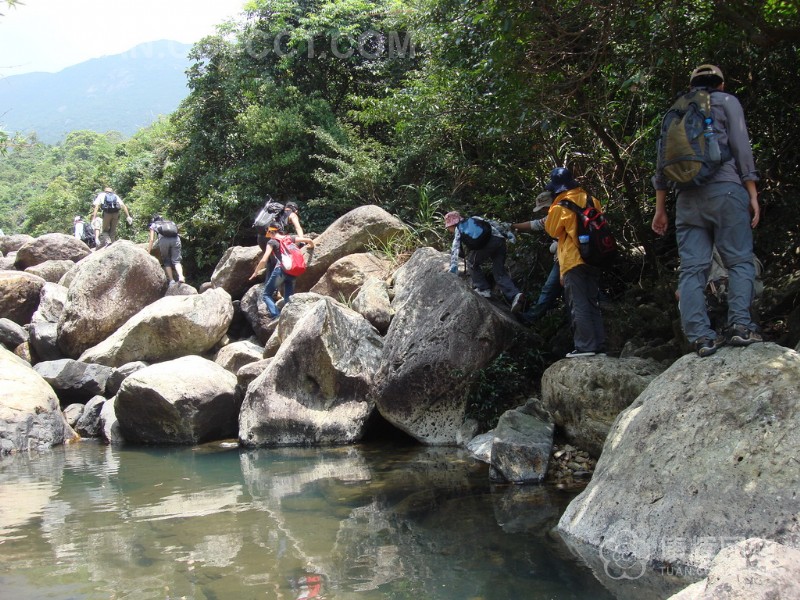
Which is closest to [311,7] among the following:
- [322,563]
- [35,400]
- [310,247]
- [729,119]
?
[310,247]

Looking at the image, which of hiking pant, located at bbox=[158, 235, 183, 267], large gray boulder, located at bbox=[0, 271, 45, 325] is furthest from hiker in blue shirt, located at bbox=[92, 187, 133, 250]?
hiking pant, located at bbox=[158, 235, 183, 267]

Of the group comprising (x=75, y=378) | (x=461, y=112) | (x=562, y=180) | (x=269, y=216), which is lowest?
(x=75, y=378)

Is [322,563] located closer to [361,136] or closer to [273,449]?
[273,449]

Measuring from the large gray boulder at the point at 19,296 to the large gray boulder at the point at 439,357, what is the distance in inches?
395

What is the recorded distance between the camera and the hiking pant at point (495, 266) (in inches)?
369

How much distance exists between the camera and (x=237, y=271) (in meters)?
13.8

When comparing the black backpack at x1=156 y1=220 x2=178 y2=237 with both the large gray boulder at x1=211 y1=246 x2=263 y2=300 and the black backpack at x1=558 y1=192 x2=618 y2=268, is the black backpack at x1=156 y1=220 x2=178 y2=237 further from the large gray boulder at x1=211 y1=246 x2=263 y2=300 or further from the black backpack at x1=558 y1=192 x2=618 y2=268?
the black backpack at x1=558 y1=192 x2=618 y2=268

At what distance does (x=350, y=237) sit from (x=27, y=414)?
5636mm

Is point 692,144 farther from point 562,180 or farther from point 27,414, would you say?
point 27,414

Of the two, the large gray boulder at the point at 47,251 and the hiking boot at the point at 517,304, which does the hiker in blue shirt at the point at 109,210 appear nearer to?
the large gray boulder at the point at 47,251

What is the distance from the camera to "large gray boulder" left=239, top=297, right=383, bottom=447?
29.9 feet

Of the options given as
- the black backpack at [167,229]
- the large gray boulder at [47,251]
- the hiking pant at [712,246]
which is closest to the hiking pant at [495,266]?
the hiking pant at [712,246]

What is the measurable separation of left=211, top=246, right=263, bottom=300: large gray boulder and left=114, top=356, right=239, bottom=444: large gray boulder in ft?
12.2

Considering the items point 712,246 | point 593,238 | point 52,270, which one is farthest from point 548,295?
point 52,270
